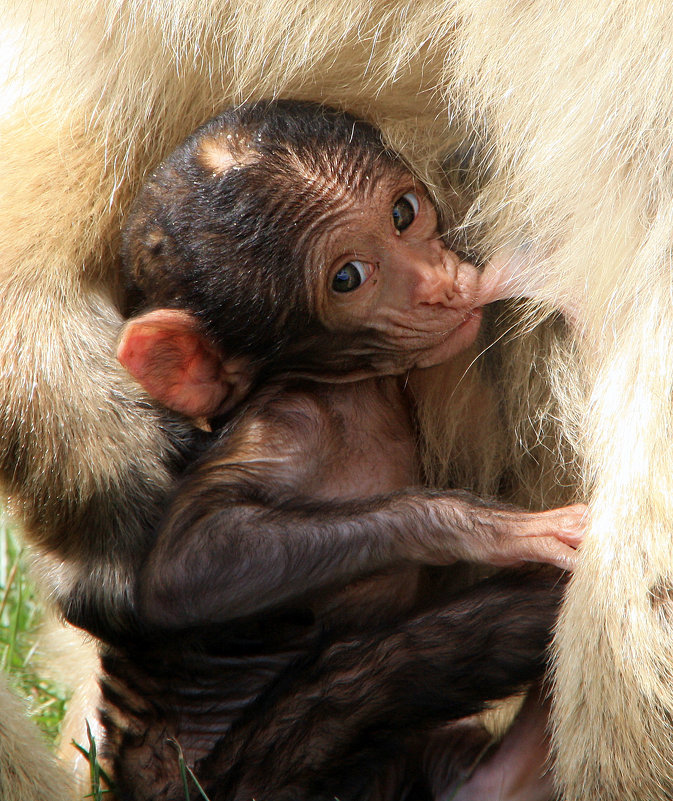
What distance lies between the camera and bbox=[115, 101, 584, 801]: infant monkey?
1688 mm

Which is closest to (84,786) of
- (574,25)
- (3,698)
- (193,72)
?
(3,698)

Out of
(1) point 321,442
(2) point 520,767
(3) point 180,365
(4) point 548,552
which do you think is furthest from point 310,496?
(2) point 520,767

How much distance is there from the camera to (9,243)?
1845 millimetres

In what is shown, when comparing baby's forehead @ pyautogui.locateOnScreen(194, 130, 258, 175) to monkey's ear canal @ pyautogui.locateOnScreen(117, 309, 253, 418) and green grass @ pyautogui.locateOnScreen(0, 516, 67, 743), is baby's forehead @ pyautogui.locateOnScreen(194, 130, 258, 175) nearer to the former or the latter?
monkey's ear canal @ pyautogui.locateOnScreen(117, 309, 253, 418)

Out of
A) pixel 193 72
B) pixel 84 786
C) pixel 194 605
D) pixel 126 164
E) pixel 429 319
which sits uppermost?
pixel 193 72

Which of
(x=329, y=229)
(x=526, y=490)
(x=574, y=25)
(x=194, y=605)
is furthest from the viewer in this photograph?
(x=526, y=490)

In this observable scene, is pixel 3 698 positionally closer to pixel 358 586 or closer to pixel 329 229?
pixel 358 586

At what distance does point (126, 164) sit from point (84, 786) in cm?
110

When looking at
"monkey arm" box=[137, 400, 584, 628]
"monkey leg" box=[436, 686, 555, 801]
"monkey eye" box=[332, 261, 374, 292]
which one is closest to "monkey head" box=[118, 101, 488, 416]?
"monkey eye" box=[332, 261, 374, 292]

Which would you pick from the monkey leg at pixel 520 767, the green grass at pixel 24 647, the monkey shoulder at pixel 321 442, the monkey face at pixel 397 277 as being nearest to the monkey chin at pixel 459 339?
the monkey face at pixel 397 277

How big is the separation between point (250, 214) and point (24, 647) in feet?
4.85

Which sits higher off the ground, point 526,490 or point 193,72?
point 193,72

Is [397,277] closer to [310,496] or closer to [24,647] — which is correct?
[310,496]

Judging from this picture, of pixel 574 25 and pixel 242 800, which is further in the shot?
pixel 242 800
